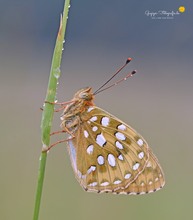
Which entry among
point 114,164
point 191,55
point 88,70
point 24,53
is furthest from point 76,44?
point 114,164

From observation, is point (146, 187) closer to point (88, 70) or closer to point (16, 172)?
point (16, 172)

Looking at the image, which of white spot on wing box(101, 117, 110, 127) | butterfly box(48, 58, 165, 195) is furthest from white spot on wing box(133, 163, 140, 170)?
white spot on wing box(101, 117, 110, 127)

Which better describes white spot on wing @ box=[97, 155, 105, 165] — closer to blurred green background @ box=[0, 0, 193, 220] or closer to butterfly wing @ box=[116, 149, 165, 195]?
butterfly wing @ box=[116, 149, 165, 195]

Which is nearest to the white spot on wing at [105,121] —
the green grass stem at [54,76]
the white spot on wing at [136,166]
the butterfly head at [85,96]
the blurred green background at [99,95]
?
the butterfly head at [85,96]

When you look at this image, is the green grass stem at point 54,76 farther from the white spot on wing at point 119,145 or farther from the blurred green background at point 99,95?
the blurred green background at point 99,95

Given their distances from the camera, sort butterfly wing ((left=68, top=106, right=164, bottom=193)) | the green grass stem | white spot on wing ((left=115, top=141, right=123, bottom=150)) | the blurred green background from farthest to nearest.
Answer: the blurred green background
white spot on wing ((left=115, top=141, right=123, bottom=150))
butterfly wing ((left=68, top=106, right=164, bottom=193))
the green grass stem

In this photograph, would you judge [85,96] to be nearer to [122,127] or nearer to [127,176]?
[122,127]
